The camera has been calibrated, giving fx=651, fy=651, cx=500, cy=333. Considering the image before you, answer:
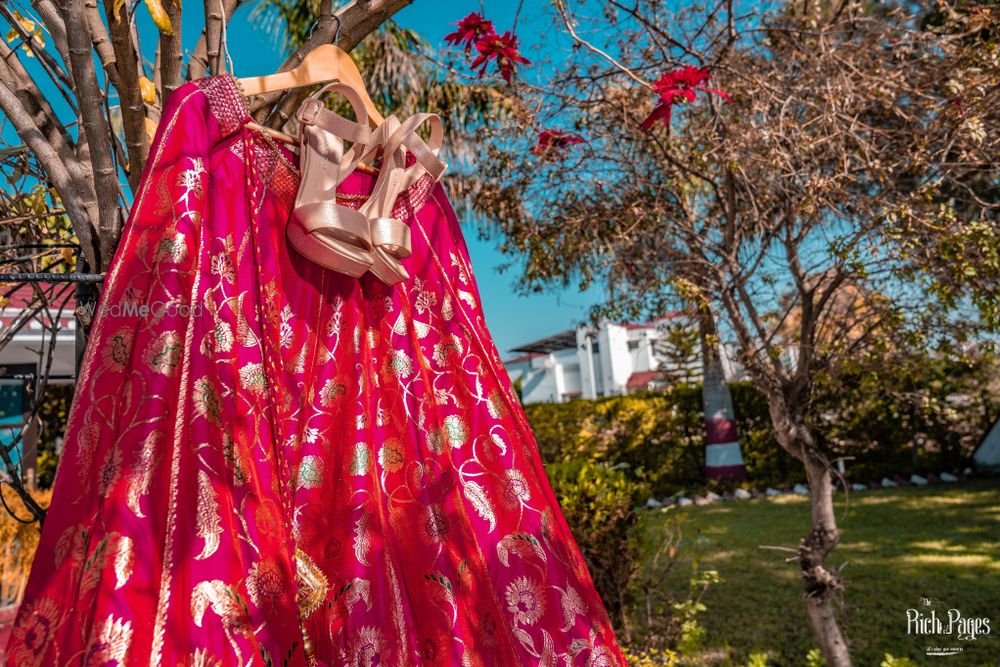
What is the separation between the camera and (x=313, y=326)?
116 centimetres

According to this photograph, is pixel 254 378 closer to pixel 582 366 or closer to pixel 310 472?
pixel 310 472

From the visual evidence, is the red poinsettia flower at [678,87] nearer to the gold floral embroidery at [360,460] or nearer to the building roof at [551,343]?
the gold floral embroidery at [360,460]

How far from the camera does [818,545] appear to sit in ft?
9.90

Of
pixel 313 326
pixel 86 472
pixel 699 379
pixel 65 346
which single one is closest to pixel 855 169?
pixel 313 326

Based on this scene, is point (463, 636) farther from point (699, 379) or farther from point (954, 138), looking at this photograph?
point (699, 379)

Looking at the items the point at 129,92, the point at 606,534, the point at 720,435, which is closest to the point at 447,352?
the point at 129,92

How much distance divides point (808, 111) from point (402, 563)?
2.95m

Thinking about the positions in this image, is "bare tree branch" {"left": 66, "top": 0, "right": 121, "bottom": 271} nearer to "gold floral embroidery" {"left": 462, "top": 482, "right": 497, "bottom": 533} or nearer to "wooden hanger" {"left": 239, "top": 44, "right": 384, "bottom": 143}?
"wooden hanger" {"left": 239, "top": 44, "right": 384, "bottom": 143}

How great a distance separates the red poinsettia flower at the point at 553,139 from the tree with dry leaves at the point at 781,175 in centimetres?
2

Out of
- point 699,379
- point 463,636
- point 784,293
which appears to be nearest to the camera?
point 463,636

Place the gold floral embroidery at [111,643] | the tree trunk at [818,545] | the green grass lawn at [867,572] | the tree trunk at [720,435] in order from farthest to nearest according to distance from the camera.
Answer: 1. the tree trunk at [720,435]
2. the green grass lawn at [867,572]
3. the tree trunk at [818,545]
4. the gold floral embroidery at [111,643]

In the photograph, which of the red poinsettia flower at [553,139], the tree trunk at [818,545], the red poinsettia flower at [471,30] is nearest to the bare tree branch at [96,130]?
the red poinsettia flower at [471,30]

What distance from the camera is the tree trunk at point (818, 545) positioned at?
2.82 m

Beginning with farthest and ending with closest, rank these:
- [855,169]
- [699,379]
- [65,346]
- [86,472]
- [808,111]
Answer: [699,379] → [65,346] → [808,111] → [855,169] → [86,472]
